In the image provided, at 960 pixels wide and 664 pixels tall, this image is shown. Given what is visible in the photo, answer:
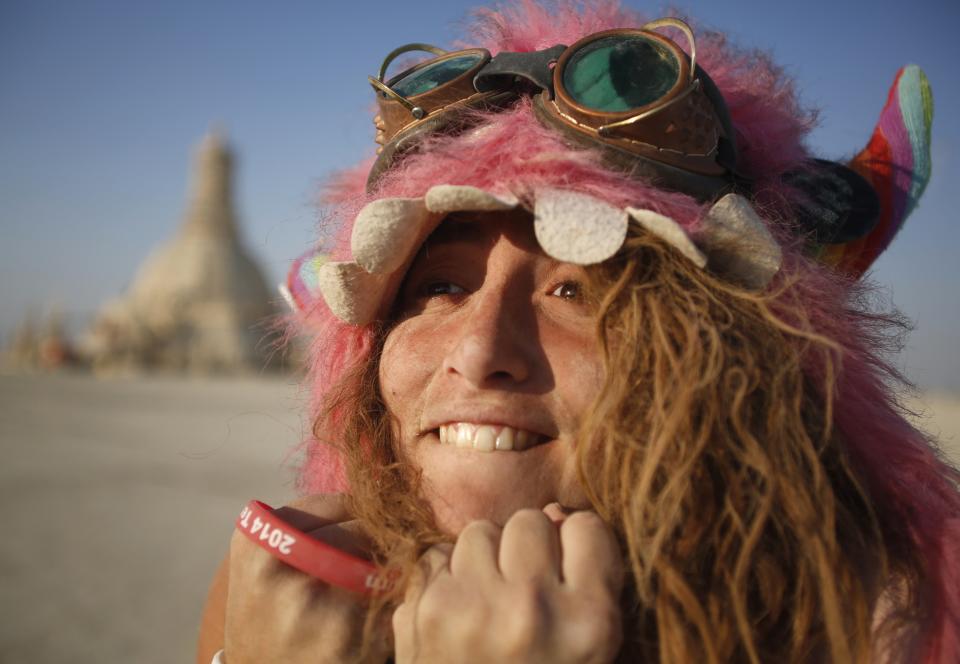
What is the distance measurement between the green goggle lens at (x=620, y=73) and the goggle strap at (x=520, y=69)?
5 cm

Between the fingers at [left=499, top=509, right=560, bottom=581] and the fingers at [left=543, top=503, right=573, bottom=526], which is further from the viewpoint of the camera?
the fingers at [left=543, top=503, right=573, bottom=526]

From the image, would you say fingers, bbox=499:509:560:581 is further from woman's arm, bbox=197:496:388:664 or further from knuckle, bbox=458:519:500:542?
woman's arm, bbox=197:496:388:664

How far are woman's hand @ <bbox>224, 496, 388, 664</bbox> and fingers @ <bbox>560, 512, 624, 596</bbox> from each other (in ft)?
1.23

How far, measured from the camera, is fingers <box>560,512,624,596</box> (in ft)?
3.36

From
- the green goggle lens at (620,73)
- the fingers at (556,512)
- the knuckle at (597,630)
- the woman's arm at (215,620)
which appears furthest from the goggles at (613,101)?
the woman's arm at (215,620)

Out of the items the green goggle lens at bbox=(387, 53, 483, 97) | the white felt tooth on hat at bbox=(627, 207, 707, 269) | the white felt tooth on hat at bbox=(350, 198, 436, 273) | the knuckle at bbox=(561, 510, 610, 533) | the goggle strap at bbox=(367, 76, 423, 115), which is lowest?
the knuckle at bbox=(561, 510, 610, 533)

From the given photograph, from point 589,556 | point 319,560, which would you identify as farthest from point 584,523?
point 319,560

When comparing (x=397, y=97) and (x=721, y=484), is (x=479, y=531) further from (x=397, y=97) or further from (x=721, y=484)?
(x=397, y=97)

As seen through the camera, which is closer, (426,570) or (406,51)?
(426,570)

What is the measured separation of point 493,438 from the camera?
4.22ft

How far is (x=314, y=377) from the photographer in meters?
1.87

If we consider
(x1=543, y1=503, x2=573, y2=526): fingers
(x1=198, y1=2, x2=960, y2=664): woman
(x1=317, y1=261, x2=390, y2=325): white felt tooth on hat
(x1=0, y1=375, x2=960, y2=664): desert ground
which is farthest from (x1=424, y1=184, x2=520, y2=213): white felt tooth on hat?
(x1=0, y1=375, x2=960, y2=664): desert ground

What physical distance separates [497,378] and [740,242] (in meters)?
0.52

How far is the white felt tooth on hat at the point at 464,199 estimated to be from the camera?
126cm
